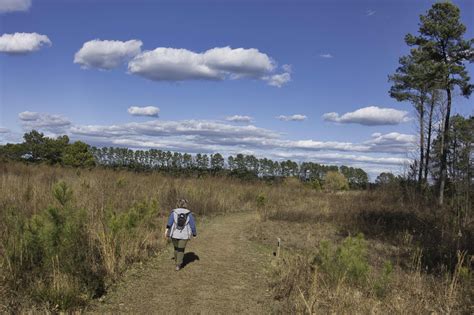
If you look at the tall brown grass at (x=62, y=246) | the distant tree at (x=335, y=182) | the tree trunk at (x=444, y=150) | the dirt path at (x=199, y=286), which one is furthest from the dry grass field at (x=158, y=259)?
the distant tree at (x=335, y=182)

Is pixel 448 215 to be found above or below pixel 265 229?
above

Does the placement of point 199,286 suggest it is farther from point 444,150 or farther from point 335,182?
point 335,182

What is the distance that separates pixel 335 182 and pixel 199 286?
47.4 metres

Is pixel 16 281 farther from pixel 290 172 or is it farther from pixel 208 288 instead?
A: pixel 290 172

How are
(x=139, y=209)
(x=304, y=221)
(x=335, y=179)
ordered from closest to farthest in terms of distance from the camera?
1. (x=139, y=209)
2. (x=304, y=221)
3. (x=335, y=179)

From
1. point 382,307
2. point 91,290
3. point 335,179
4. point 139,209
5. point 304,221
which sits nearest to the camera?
point 382,307

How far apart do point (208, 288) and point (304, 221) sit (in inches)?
387

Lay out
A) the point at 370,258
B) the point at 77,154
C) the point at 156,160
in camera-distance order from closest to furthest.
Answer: the point at 370,258 → the point at 77,154 → the point at 156,160

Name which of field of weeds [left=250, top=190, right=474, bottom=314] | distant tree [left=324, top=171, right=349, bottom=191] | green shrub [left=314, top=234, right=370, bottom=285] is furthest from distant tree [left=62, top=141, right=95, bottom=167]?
green shrub [left=314, top=234, right=370, bottom=285]

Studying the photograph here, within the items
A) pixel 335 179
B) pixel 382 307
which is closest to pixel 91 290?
pixel 382 307

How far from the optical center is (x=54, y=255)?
5.87 metres

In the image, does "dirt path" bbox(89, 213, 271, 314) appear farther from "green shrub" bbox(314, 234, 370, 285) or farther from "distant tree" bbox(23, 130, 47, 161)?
"distant tree" bbox(23, 130, 47, 161)

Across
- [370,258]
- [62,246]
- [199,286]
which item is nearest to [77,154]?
[370,258]

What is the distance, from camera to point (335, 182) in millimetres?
52781
